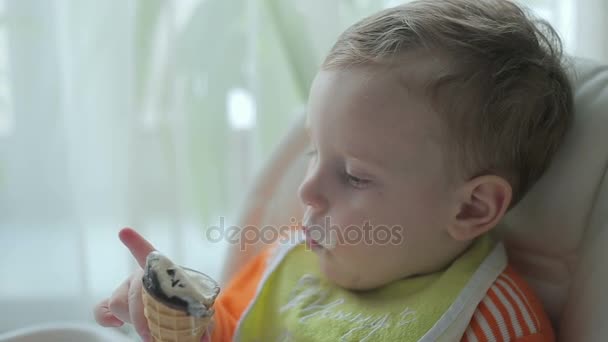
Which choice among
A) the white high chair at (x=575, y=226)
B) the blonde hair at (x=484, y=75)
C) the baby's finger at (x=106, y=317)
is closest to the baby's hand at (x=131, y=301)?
the baby's finger at (x=106, y=317)

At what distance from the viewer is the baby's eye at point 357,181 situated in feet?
2.47

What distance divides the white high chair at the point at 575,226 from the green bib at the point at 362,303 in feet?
0.18

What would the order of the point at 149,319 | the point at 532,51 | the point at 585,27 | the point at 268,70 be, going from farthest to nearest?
1. the point at 268,70
2. the point at 585,27
3. the point at 532,51
4. the point at 149,319

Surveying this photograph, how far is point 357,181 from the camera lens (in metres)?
0.76

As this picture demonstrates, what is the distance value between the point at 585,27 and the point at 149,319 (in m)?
0.94

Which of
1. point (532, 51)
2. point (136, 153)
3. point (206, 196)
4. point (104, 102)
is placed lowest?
point (206, 196)

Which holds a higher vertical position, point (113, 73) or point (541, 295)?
point (113, 73)

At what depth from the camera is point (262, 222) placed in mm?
976

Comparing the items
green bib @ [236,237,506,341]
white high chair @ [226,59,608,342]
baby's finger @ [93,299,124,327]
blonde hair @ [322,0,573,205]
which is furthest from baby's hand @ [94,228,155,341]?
white high chair @ [226,59,608,342]

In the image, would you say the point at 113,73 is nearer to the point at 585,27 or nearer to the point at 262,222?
the point at 262,222

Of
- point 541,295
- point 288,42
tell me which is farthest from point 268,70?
point 541,295

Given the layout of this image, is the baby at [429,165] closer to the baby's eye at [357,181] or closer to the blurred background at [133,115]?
the baby's eye at [357,181]

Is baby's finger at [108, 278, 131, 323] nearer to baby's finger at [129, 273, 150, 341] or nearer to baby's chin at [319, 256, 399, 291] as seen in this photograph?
baby's finger at [129, 273, 150, 341]

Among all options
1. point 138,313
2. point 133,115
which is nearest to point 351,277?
point 138,313
